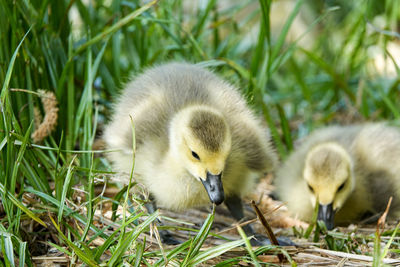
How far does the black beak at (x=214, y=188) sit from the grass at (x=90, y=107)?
199 mm

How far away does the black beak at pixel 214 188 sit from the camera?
186cm

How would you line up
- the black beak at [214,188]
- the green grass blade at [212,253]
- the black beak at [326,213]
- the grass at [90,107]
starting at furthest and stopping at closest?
the black beak at [326,213], the black beak at [214,188], the grass at [90,107], the green grass blade at [212,253]

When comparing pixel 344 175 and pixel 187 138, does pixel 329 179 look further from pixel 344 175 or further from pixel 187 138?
pixel 187 138

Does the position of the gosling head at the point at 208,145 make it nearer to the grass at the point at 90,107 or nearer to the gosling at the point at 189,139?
the gosling at the point at 189,139

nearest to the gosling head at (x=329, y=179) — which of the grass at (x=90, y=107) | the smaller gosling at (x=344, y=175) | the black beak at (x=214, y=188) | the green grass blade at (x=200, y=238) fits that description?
the smaller gosling at (x=344, y=175)

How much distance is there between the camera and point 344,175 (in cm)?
241

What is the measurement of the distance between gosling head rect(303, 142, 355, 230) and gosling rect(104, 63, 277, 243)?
247 mm

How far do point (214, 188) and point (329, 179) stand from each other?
74cm

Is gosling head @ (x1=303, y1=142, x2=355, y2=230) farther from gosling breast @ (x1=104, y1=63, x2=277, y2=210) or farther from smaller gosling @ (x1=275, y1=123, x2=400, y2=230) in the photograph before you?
gosling breast @ (x1=104, y1=63, x2=277, y2=210)

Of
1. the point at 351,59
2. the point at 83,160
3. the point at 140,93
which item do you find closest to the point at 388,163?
the point at 351,59

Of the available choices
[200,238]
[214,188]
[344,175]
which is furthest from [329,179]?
[200,238]

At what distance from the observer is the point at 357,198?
259 cm

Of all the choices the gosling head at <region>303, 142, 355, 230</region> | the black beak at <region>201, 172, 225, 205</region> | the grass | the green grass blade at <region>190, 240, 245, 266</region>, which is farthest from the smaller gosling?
the green grass blade at <region>190, 240, 245, 266</region>

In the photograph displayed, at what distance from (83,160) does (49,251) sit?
61 cm
